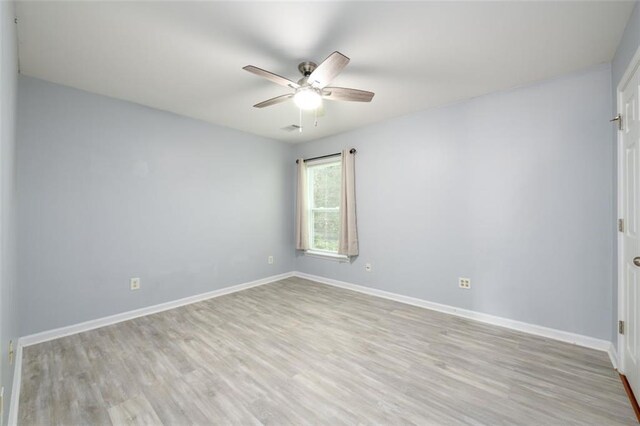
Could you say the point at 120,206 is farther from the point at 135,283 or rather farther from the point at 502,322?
the point at 502,322

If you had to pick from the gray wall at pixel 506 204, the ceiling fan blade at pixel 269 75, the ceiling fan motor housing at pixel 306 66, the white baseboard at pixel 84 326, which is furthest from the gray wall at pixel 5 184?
the gray wall at pixel 506 204

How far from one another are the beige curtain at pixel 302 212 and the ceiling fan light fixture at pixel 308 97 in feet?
8.32

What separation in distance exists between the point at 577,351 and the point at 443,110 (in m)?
2.73

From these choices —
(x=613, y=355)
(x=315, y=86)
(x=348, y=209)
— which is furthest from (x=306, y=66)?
(x=613, y=355)

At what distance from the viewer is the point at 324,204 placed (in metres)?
4.74

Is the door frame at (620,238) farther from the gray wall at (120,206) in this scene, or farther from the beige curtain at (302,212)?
the gray wall at (120,206)

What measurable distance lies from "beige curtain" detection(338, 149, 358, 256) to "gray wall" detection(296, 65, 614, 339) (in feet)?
0.90

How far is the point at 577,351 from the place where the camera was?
7.52 feet

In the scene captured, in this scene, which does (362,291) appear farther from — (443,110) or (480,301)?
(443,110)

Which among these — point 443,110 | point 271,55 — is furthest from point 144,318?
point 443,110

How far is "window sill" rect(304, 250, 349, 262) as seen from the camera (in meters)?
4.27

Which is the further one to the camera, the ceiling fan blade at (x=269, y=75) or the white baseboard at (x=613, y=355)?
the white baseboard at (x=613, y=355)

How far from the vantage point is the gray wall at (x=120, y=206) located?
99.3 inches

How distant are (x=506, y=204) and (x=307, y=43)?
2518 mm
